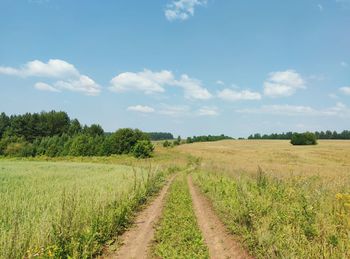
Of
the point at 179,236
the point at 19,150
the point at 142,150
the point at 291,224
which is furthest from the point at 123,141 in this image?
the point at 291,224

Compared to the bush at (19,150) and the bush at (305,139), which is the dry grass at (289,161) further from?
the bush at (19,150)

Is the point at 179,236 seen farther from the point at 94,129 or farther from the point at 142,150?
the point at 94,129

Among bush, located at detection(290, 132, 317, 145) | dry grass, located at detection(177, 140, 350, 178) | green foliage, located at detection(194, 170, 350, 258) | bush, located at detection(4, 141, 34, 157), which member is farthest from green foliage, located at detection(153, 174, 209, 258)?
bush, located at detection(290, 132, 317, 145)

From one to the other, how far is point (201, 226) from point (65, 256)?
4.84 metres

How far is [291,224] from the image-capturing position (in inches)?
329

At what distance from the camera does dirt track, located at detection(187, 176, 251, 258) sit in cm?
781

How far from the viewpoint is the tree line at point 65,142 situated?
74062mm

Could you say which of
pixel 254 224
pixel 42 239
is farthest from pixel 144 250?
pixel 254 224

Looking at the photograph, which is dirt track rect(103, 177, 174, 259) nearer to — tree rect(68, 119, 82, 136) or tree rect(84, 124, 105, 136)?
tree rect(84, 124, 105, 136)

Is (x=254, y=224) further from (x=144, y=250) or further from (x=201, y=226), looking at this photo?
(x=144, y=250)

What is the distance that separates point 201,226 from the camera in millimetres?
10406

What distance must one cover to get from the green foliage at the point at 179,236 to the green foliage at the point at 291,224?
1.25 m

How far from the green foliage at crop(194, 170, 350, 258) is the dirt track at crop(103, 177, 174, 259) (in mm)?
2673

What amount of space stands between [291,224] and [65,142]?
77.9 meters
